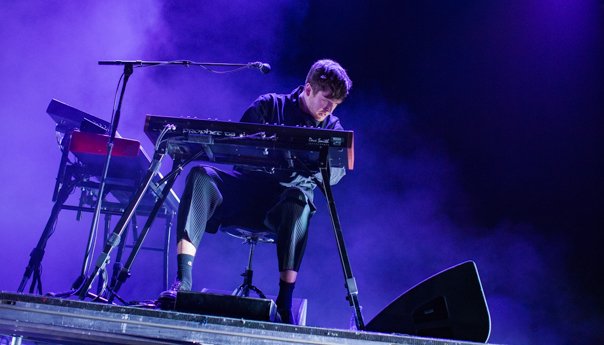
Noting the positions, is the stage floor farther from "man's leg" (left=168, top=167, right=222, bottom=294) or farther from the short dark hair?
the short dark hair

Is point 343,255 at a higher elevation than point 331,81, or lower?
lower

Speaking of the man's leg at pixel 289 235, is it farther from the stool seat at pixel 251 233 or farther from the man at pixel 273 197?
the stool seat at pixel 251 233

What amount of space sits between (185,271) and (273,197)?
2.20 ft

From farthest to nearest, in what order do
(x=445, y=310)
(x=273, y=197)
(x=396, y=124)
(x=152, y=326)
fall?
1. (x=396, y=124)
2. (x=273, y=197)
3. (x=445, y=310)
4. (x=152, y=326)

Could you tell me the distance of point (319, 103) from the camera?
2711mm

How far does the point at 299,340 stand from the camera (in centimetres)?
127

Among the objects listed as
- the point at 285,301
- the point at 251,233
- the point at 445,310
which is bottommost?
the point at 445,310

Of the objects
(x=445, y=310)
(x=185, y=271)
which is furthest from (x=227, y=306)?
(x=445, y=310)

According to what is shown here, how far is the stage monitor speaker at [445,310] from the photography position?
5.00 ft

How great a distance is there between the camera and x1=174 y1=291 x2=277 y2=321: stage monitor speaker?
1.44m

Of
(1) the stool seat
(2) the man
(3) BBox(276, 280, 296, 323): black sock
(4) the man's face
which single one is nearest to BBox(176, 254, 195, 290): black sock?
(2) the man

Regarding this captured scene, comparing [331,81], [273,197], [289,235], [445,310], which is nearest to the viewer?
[445,310]

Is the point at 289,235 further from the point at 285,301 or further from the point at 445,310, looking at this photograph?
the point at 445,310

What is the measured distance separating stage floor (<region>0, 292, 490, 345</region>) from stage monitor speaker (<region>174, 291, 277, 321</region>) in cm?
14
